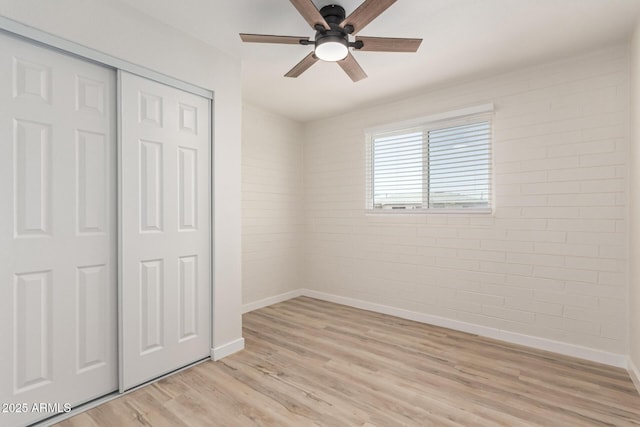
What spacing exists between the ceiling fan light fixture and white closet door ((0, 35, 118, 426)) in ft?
4.63

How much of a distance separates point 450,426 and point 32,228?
8.74 ft

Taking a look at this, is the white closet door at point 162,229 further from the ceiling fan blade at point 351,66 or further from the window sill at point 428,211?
the window sill at point 428,211

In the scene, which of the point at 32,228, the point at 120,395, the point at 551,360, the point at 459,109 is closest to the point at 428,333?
the point at 551,360

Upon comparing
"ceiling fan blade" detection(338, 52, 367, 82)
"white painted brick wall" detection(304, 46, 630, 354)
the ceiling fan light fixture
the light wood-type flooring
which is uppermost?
"ceiling fan blade" detection(338, 52, 367, 82)

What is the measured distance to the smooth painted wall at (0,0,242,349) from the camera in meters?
1.83

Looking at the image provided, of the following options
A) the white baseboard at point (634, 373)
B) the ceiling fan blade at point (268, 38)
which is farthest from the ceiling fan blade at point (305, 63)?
the white baseboard at point (634, 373)

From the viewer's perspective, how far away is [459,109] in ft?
10.8

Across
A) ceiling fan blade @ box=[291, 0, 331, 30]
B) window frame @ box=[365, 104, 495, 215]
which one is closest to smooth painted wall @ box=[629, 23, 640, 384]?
window frame @ box=[365, 104, 495, 215]

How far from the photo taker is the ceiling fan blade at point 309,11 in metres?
1.68

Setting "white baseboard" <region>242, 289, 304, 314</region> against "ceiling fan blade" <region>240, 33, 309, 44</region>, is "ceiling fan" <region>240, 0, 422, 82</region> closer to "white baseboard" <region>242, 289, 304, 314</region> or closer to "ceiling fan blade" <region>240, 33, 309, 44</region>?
"ceiling fan blade" <region>240, 33, 309, 44</region>

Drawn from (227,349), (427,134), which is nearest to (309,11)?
(427,134)

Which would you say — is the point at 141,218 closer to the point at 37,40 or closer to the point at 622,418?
the point at 37,40

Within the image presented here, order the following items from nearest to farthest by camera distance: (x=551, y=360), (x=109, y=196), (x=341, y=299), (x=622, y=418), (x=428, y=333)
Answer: (x=622, y=418) < (x=109, y=196) < (x=551, y=360) < (x=428, y=333) < (x=341, y=299)

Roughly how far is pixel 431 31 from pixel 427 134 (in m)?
1.36
